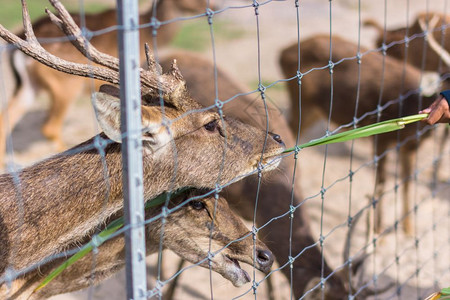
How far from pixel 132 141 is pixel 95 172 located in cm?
88

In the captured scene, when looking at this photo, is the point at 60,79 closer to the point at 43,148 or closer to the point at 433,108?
the point at 43,148

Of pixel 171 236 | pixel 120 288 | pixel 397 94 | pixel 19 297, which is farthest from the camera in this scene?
pixel 397 94

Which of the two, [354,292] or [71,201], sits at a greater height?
[71,201]

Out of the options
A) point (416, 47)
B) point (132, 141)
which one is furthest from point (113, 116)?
point (416, 47)

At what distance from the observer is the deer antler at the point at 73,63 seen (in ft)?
8.10

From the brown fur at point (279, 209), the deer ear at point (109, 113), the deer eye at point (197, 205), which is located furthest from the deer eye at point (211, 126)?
the deer ear at point (109, 113)

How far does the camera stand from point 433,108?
312 cm

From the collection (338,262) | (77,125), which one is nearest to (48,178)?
(338,262)

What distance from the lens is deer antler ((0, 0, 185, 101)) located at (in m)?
2.47

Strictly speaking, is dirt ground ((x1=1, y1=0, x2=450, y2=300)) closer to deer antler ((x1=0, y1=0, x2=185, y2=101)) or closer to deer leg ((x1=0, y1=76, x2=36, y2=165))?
deer leg ((x1=0, y1=76, x2=36, y2=165))

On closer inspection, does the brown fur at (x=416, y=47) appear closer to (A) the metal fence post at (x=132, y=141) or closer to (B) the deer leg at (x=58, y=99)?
(B) the deer leg at (x=58, y=99)

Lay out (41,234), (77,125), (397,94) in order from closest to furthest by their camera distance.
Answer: (41,234) → (397,94) → (77,125)

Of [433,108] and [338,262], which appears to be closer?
[433,108]

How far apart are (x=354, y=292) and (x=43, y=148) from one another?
4959 millimetres
